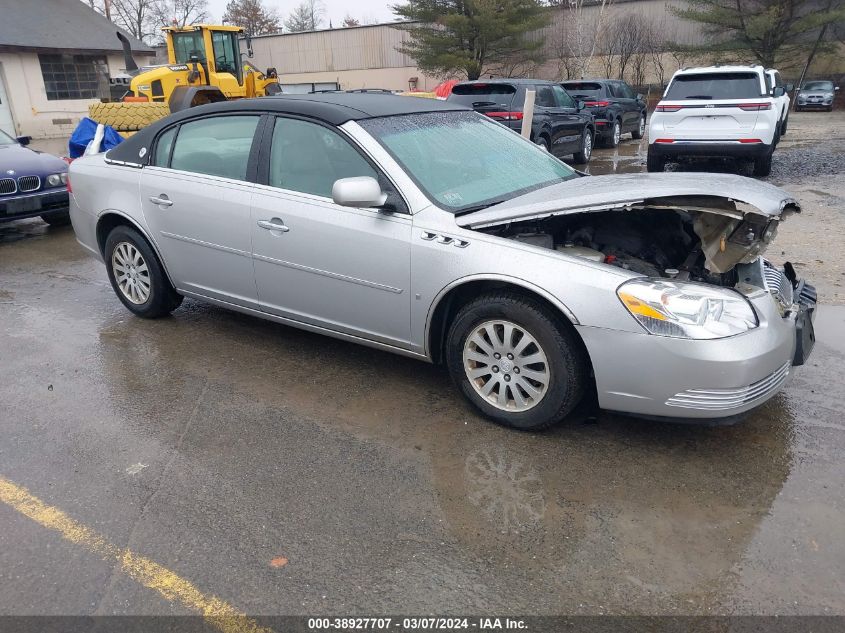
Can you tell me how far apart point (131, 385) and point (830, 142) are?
18.9 meters

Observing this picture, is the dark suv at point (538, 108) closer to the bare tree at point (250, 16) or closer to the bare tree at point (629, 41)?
the bare tree at point (629, 41)

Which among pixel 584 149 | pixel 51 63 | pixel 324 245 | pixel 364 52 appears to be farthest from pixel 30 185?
pixel 364 52

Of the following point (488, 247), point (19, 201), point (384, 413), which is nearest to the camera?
point (488, 247)

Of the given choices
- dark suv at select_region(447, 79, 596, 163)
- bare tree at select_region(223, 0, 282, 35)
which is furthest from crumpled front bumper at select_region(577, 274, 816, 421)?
bare tree at select_region(223, 0, 282, 35)

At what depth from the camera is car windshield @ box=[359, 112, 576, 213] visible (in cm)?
388

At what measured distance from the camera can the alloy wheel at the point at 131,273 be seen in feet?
17.0

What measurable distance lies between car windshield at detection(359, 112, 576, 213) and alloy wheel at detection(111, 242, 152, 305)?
2.29 m

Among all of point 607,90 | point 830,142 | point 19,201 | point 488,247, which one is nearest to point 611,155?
point 607,90

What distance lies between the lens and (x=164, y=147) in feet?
16.2

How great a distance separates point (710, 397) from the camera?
3.09 metres

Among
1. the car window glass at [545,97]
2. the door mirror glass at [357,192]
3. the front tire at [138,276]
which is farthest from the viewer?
the car window glass at [545,97]

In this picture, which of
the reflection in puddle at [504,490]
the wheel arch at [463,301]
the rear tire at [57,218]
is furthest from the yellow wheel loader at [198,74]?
the reflection in puddle at [504,490]

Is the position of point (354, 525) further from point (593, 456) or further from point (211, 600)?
point (593, 456)

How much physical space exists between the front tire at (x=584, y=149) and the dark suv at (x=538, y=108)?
0.07 feet
